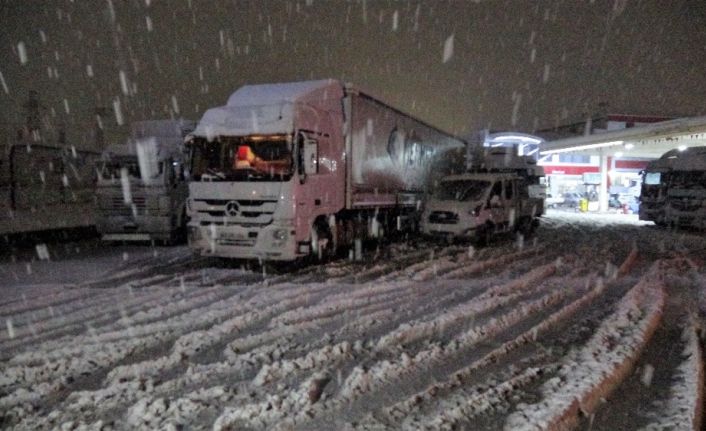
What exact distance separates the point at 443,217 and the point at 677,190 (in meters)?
12.8

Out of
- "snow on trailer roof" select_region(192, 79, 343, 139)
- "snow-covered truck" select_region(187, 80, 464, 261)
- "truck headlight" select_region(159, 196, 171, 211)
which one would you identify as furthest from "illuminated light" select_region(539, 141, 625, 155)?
"truck headlight" select_region(159, 196, 171, 211)

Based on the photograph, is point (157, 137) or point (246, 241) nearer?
point (246, 241)

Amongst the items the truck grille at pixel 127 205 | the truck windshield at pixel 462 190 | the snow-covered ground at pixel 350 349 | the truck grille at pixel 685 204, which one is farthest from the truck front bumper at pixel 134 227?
the truck grille at pixel 685 204

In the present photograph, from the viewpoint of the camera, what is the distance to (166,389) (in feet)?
15.0

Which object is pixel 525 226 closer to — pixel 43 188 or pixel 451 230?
pixel 451 230

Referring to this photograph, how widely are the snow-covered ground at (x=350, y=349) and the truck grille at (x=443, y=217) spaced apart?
444 cm

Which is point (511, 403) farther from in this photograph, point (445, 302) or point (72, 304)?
point (72, 304)

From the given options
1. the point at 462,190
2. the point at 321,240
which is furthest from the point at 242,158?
the point at 462,190

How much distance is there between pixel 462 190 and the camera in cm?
1591

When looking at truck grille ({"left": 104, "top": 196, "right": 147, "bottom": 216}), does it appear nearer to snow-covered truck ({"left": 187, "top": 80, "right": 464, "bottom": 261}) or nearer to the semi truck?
the semi truck

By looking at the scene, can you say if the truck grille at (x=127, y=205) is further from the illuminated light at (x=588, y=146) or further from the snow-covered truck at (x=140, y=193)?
the illuminated light at (x=588, y=146)

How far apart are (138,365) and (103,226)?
10.5m

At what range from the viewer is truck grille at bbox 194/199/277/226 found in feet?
33.6

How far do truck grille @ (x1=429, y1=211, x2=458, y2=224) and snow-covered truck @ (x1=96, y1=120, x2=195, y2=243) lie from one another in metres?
7.21
